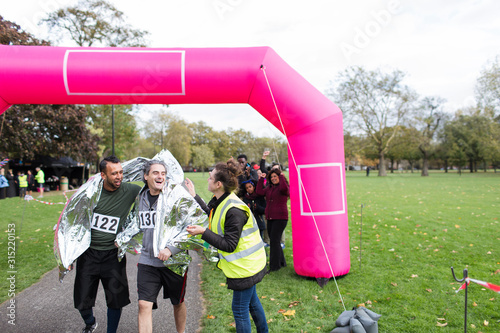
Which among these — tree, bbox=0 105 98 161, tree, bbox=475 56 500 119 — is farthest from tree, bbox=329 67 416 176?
tree, bbox=0 105 98 161

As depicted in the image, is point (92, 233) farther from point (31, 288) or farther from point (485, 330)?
point (485, 330)

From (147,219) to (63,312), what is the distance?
2.20 metres

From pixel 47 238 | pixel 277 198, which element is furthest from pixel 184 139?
pixel 277 198

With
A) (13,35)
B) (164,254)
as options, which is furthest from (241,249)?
(13,35)

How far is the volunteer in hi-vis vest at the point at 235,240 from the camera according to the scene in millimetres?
2812

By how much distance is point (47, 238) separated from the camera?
8.79 meters

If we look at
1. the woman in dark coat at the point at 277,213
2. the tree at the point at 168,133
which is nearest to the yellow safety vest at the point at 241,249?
the woman in dark coat at the point at 277,213

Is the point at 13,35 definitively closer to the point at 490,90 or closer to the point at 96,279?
the point at 96,279

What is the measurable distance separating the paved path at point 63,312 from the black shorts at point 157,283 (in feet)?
2.67

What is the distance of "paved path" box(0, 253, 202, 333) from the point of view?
152 inches

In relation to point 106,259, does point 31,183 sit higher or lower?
higher

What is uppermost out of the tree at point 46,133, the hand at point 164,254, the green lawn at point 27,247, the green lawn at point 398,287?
the tree at point 46,133

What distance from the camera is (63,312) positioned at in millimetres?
4305

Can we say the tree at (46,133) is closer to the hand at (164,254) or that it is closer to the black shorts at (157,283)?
the black shorts at (157,283)
